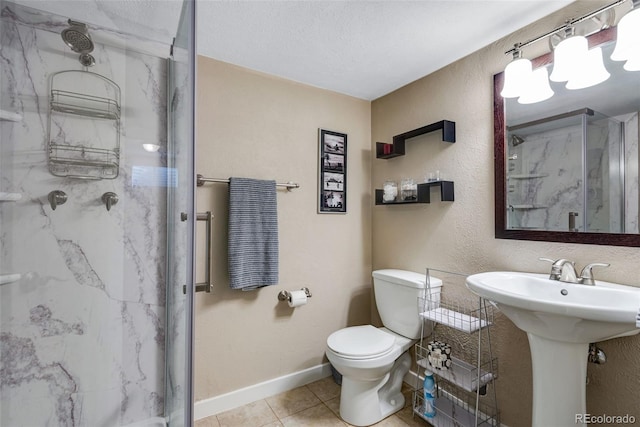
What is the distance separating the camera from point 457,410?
1688 millimetres

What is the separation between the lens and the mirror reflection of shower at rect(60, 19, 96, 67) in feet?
4.49

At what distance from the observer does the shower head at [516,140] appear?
1528 millimetres

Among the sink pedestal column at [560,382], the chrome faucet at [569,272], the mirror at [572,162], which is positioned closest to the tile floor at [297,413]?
the sink pedestal column at [560,382]

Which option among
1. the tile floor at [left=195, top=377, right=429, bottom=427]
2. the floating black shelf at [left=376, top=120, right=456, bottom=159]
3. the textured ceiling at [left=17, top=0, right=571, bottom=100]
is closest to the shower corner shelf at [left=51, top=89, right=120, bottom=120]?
the textured ceiling at [left=17, top=0, right=571, bottom=100]

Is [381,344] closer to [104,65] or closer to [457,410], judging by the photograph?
[457,410]

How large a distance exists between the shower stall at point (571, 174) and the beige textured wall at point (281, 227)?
44.3 inches

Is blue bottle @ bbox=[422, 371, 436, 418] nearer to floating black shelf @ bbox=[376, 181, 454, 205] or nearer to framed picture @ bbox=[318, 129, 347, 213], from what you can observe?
floating black shelf @ bbox=[376, 181, 454, 205]

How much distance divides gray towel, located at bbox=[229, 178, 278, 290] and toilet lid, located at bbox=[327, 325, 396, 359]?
53 cm

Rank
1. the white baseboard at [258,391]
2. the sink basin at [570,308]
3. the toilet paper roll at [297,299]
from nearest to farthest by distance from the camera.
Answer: the sink basin at [570,308] < the white baseboard at [258,391] < the toilet paper roll at [297,299]

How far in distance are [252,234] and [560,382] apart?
5.28 ft

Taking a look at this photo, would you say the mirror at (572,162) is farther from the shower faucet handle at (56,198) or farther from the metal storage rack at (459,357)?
the shower faucet handle at (56,198)

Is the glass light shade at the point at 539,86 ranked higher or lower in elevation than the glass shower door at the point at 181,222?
higher

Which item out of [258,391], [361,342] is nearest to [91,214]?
[258,391]

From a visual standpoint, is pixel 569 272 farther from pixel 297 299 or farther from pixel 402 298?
pixel 297 299
